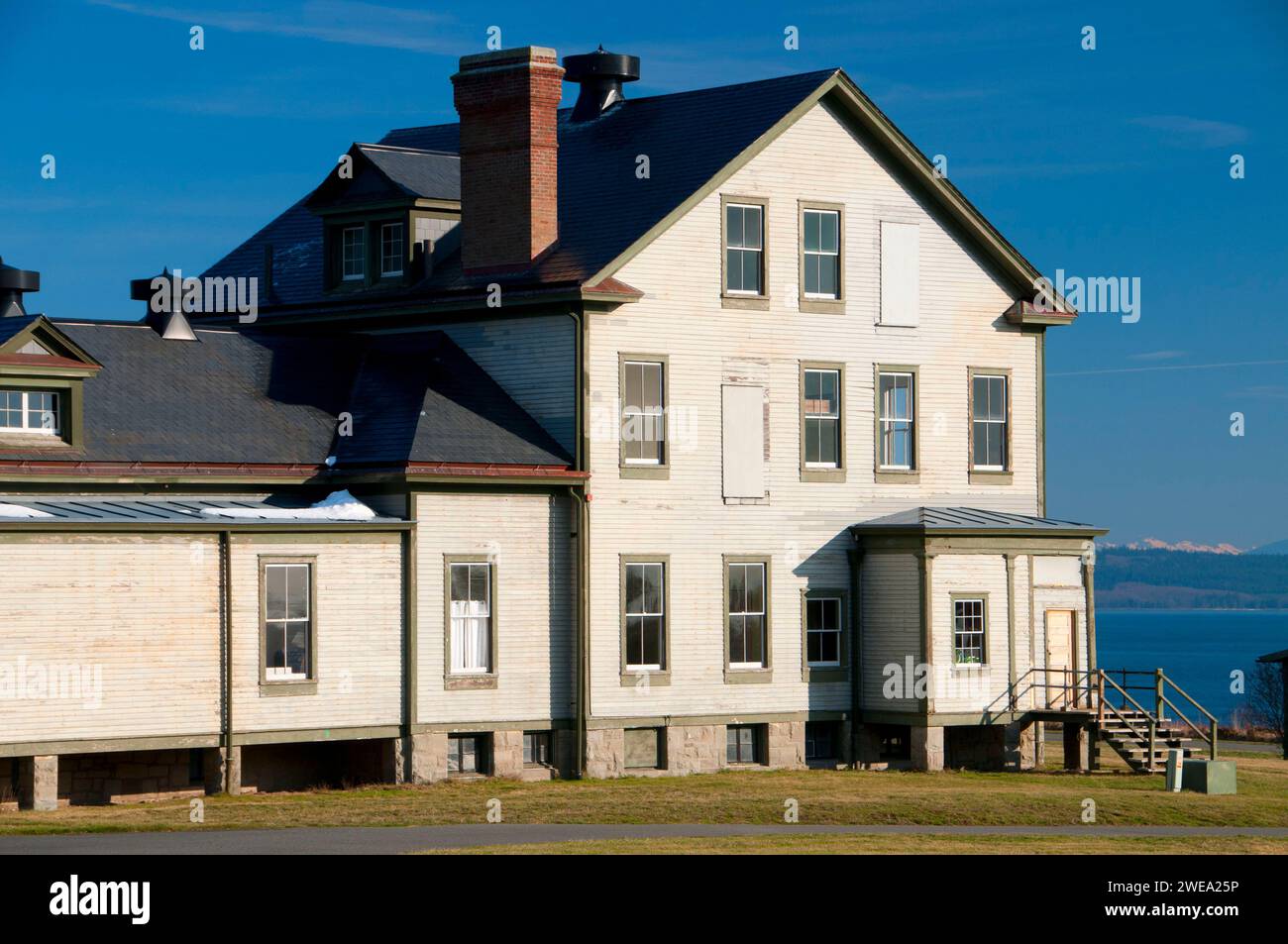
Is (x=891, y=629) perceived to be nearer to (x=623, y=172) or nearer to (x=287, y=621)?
(x=623, y=172)

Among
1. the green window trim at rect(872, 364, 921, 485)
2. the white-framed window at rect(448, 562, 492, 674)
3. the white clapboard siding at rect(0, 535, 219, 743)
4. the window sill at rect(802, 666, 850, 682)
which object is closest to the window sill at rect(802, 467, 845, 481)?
the green window trim at rect(872, 364, 921, 485)

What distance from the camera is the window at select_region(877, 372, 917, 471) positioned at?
148 feet

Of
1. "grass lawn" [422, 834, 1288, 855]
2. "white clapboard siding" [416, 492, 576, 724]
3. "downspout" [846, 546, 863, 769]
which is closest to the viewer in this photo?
"grass lawn" [422, 834, 1288, 855]

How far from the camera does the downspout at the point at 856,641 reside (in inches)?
1741

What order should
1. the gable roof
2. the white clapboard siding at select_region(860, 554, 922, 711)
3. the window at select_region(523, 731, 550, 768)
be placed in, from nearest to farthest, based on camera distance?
1. the window at select_region(523, 731, 550, 768)
2. the gable roof
3. the white clapboard siding at select_region(860, 554, 922, 711)

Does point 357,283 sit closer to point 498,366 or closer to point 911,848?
point 498,366

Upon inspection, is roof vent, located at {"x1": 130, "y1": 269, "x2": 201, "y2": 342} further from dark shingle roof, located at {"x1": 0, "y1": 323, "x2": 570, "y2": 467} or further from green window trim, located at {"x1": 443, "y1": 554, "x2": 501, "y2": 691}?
green window trim, located at {"x1": 443, "y1": 554, "x2": 501, "y2": 691}

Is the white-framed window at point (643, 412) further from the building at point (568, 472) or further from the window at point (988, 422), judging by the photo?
the window at point (988, 422)

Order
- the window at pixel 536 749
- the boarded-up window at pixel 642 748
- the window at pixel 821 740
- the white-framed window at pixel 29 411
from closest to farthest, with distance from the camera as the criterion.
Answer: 1. the white-framed window at pixel 29 411
2. the window at pixel 536 749
3. the boarded-up window at pixel 642 748
4. the window at pixel 821 740

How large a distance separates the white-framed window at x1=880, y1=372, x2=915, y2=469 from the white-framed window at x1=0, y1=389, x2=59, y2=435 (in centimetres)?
1592

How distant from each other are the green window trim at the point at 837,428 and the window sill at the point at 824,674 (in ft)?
11.7

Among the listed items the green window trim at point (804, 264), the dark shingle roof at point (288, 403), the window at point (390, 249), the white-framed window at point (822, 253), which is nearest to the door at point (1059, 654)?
the green window trim at point (804, 264)

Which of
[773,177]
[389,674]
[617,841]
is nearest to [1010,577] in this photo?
[773,177]
